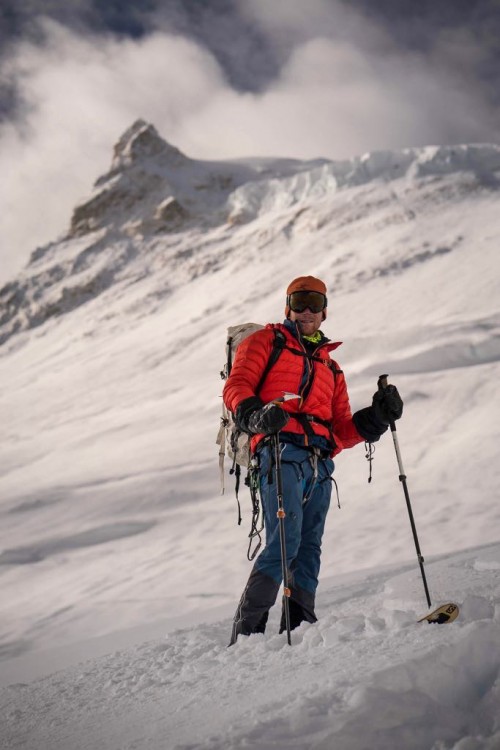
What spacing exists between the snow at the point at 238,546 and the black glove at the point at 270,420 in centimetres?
101

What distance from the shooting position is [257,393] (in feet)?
10.7

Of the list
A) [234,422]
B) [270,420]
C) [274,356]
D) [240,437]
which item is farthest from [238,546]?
[270,420]

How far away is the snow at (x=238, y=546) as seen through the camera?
166 cm

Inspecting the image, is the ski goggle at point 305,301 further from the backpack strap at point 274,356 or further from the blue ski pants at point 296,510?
the blue ski pants at point 296,510

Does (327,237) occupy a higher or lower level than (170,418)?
higher

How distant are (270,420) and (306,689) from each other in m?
1.34

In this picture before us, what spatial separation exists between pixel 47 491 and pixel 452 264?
22.2 m

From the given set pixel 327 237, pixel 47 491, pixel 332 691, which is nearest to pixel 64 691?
pixel 332 691

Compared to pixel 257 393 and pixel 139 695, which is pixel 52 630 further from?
pixel 257 393

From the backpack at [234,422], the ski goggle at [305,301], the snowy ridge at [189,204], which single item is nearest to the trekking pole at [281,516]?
the backpack at [234,422]

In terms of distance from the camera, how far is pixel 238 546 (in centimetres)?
671

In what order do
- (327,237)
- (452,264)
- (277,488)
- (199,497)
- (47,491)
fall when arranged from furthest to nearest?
(327,237)
(452,264)
(47,491)
(199,497)
(277,488)

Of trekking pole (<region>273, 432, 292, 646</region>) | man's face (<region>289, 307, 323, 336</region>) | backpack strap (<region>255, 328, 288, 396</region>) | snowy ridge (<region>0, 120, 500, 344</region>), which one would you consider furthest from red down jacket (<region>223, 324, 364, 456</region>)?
snowy ridge (<region>0, 120, 500, 344</region>)

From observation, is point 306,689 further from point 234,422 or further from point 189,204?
point 189,204
